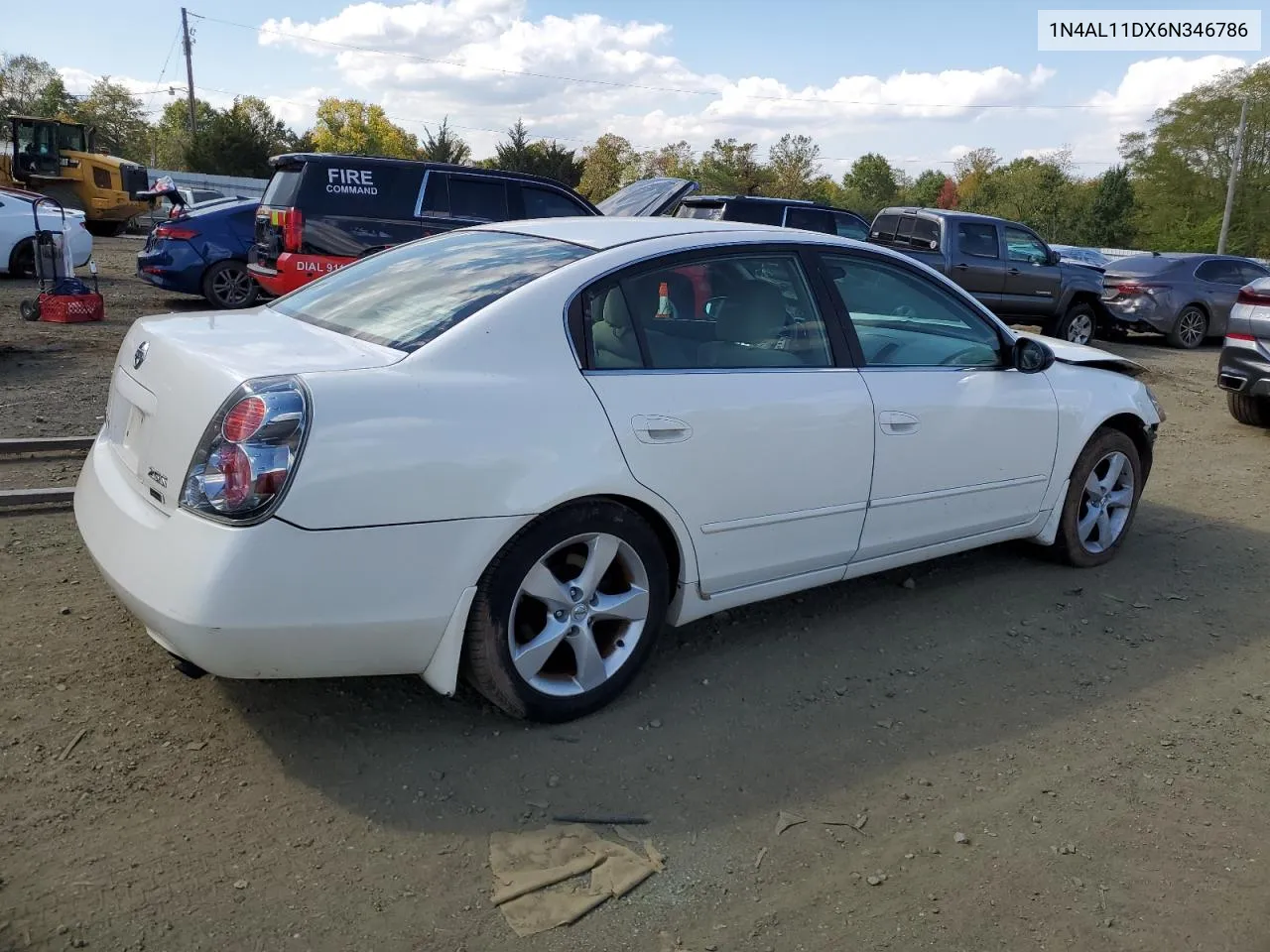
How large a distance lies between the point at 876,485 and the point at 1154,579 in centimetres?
197

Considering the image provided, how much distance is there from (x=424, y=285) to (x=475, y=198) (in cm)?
760

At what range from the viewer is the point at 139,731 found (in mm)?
3115

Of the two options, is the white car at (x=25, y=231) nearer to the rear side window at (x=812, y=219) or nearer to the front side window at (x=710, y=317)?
the rear side window at (x=812, y=219)

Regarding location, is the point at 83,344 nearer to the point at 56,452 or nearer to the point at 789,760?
the point at 56,452

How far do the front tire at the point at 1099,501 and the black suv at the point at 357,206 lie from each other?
273 inches

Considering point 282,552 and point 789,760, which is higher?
point 282,552

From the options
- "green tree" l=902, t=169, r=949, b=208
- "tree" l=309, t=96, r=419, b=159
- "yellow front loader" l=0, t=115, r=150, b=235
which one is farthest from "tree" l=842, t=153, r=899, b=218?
"yellow front loader" l=0, t=115, r=150, b=235

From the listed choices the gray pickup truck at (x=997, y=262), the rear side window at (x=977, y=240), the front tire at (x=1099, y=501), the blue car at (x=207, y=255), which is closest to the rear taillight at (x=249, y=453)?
the front tire at (x=1099, y=501)

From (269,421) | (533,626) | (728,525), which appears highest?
(269,421)

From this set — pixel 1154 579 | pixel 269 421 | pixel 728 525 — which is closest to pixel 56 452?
pixel 269 421

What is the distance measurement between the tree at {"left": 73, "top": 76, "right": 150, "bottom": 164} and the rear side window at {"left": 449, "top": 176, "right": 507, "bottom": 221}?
2885 inches

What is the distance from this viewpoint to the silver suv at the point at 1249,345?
805cm

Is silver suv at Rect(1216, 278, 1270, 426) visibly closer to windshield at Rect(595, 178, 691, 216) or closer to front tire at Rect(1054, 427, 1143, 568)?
front tire at Rect(1054, 427, 1143, 568)

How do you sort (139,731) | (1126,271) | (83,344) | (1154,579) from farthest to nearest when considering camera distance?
(1126,271) < (83,344) < (1154,579) < (139,731)
